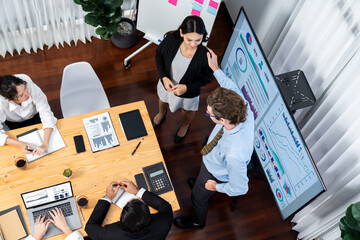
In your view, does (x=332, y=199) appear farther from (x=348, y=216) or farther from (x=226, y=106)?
(x=226, y=106)

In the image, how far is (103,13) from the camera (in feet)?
12.1

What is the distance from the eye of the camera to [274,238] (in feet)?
11.6

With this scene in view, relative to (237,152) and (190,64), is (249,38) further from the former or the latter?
(237,152)

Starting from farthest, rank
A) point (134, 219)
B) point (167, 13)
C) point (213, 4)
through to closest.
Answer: point (167, 13) < point (213, 4) < point (134, 219)

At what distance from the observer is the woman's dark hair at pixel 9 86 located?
2576 mm

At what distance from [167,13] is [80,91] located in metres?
1.34

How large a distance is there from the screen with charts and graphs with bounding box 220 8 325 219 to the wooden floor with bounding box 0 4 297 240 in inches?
26.6

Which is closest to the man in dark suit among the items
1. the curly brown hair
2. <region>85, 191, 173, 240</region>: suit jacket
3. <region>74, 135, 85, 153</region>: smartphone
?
<region>85, 191, 173, 240</region>: suit jacket

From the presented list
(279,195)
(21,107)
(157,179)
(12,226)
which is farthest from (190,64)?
(12,226)

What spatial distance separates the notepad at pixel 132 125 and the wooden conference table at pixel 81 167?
4cm

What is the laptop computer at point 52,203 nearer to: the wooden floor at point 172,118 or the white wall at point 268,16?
the wooden floor at point 172,118

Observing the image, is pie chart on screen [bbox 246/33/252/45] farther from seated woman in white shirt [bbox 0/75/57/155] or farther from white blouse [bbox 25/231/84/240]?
white blouse [bbox 25/231/84/240]

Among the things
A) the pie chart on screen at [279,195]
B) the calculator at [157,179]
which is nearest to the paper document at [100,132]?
the calculator at [157,179]

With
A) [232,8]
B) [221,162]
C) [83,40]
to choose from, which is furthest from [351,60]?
[83,40]
